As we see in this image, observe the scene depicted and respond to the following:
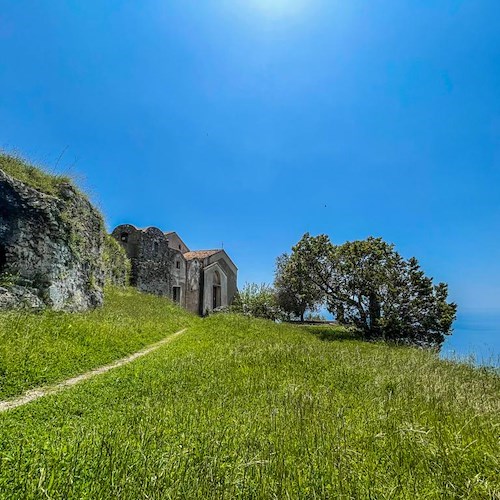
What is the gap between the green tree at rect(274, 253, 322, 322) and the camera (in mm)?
25219

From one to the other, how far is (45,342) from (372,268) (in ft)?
67.2

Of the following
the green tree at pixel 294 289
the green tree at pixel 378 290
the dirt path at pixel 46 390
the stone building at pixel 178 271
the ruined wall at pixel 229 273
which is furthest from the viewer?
the ruined wall at pixel 229 273

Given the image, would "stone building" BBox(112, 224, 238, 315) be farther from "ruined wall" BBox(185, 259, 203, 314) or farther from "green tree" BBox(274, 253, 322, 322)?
"green tree" BBox(274, 253, 322, 322)

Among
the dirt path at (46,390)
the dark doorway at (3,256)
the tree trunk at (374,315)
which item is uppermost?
the dark doorway at (3,256)

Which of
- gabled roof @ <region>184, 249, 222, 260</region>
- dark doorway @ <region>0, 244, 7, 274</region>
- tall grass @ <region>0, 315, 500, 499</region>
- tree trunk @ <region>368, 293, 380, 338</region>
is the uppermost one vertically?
gabled roof @ <region>184, 249, 222, 260</region>

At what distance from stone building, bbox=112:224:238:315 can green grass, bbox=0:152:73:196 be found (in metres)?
15.2

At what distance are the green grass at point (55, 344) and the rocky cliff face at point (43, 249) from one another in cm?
118

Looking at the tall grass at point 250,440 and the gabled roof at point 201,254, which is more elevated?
the gabled roof at point 201,254

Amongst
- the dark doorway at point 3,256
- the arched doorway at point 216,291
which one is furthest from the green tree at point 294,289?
the dark doorway at point 3,256

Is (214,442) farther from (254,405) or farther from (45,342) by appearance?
(45,342)

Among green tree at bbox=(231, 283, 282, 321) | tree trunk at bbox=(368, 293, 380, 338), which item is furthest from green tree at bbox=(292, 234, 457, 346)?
green tree at bbox=(231, 283, 282, 321)

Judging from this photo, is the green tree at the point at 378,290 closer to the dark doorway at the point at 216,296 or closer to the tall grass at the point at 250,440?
the tall grass at the point at 250,440

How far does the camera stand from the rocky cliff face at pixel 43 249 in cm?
1230

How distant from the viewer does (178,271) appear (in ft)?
117
